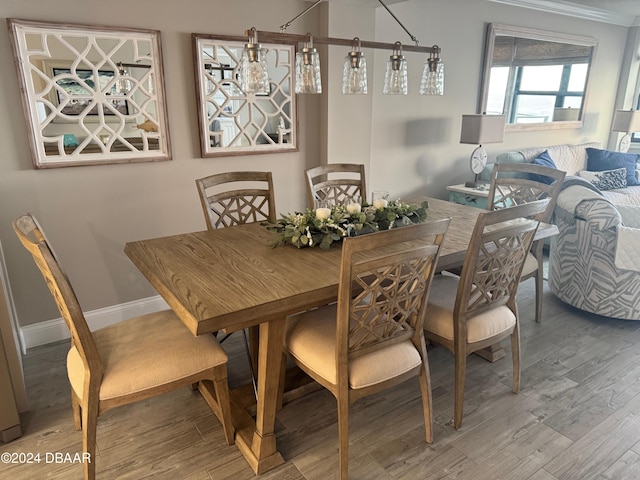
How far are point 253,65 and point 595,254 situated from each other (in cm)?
254

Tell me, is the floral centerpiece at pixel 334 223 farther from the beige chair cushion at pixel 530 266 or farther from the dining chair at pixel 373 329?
the beige chair cushion at pixel 530 266

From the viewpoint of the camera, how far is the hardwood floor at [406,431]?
1854 mm

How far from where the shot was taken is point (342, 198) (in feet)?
10.1

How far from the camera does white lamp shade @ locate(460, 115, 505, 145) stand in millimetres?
3885

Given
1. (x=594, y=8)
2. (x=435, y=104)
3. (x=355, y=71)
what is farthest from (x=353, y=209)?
(x=594, y=8)

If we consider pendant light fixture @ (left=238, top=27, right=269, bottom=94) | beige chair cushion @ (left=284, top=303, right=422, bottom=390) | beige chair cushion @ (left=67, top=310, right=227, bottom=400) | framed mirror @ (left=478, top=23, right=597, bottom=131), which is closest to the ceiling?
framed mirror @ (left=478, top=23, right=597, bottom=131)

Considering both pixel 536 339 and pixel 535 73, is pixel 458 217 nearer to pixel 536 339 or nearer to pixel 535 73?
pixel 536 339

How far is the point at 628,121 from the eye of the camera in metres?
5.47

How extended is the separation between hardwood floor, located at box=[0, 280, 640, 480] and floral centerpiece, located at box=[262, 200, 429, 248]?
2.79 ft

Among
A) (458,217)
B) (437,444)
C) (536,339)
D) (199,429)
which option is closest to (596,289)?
(536,339)

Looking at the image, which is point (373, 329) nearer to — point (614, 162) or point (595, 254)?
point (595, 254)

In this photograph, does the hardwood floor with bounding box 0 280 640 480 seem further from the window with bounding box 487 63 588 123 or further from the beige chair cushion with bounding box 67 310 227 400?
the window with bounding box 487 63 588 123

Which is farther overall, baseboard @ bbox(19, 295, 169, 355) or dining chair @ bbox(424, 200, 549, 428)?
baseboard @ bbox(19, 295, 169, 355)

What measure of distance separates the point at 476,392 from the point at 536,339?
777 mm
